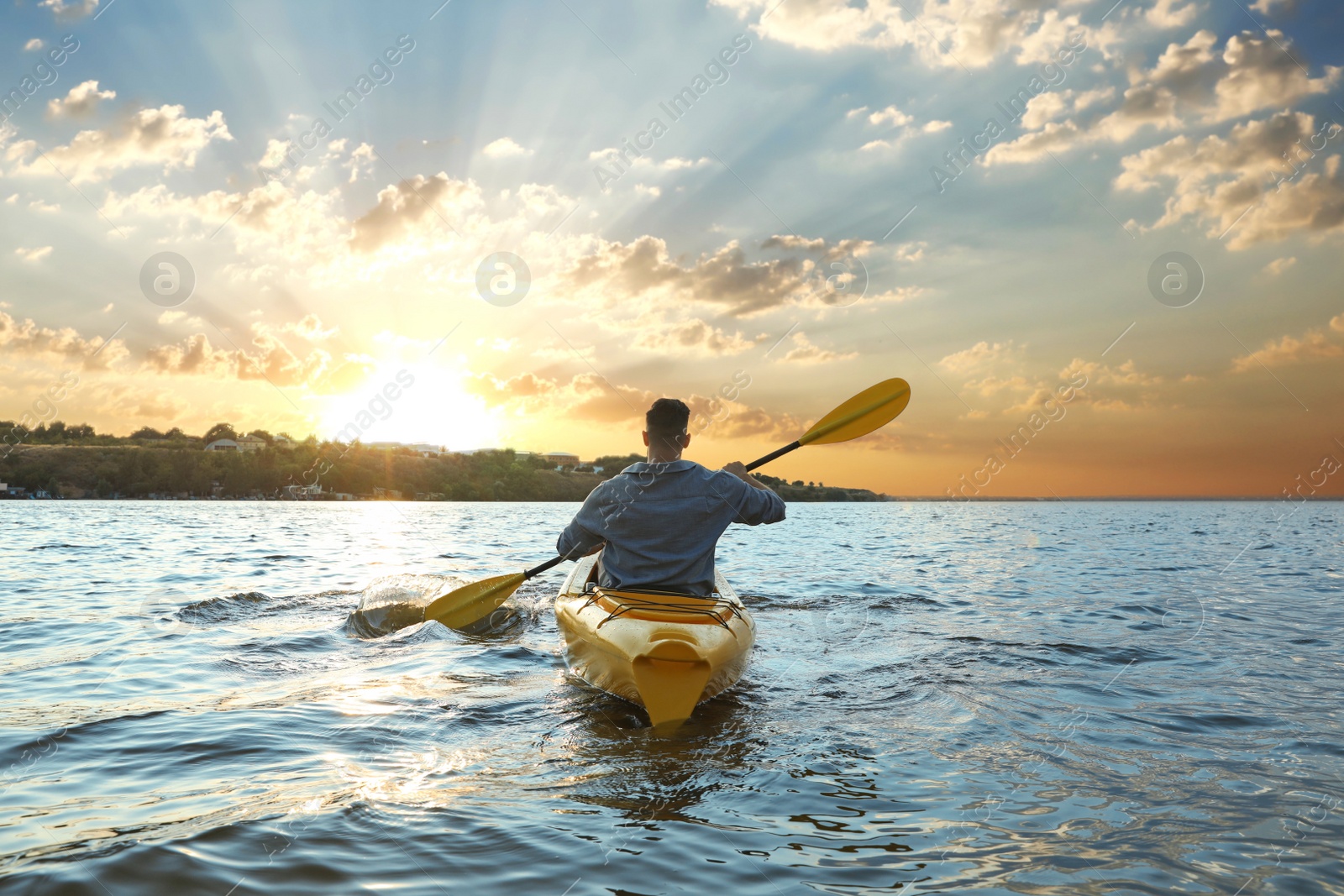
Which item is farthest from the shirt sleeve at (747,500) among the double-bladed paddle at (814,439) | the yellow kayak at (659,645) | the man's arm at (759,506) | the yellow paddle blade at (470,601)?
the yellow paddle blade at (470,601)

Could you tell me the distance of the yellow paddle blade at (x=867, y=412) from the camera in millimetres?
7898

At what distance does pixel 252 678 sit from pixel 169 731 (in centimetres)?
138

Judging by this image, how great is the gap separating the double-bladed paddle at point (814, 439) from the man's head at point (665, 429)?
94.4 inches

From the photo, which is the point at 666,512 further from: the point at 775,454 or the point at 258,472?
the point at 258,472

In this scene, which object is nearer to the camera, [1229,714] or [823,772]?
[823,772]

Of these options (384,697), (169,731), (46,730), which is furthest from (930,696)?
(46,730)

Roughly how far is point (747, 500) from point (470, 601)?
3.86 meters

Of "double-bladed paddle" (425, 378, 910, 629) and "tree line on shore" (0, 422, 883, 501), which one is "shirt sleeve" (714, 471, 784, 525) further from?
"tree line on shore" (0, 422, 883, 501)

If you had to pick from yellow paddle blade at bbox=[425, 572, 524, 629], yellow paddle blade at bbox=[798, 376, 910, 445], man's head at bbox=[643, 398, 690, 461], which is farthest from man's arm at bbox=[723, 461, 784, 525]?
yellow paddle blade at bbox=[425, 572, 524, 629]

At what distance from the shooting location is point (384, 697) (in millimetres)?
5102

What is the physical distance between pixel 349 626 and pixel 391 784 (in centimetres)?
487

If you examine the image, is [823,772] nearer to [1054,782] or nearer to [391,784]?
[1054,782]

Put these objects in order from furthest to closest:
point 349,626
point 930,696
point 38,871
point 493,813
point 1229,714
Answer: point 349,626 → point 930,696 → point 1229,714 → point 493,813 → point 38,871

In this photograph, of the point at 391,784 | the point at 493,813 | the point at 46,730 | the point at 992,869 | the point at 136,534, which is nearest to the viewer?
the point at 992,869
